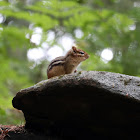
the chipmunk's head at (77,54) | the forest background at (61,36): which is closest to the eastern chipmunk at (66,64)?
the chipmunk's head at (77,54)

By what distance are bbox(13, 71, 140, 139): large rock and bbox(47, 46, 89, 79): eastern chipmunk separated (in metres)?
0.73

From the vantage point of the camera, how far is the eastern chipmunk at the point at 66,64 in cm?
324

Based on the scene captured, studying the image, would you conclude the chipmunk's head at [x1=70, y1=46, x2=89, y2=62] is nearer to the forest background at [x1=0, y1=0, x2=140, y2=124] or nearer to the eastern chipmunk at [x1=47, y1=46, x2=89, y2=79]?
the eastern chipmunk at [x1=47, y1=46, x2=89, y2=79]

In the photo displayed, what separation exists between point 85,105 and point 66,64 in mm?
1106

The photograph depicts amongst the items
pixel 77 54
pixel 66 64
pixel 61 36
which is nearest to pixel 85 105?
pixel 66 64

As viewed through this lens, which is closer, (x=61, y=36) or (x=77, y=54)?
(x=77, y=54)

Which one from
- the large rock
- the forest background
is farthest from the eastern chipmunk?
the forest background

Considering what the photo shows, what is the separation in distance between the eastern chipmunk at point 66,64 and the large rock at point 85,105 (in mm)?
727

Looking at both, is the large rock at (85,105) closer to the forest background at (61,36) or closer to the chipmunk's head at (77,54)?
the chipmunk's head at (77,54)

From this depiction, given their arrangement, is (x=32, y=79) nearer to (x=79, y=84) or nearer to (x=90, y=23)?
(x=90, y=23)

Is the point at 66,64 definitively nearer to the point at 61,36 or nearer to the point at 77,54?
the point at 77,54


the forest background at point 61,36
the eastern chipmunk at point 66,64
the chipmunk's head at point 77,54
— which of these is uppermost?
the forest background at point 61,36

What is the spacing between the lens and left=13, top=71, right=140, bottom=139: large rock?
2.14 m

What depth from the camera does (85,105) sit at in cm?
235
